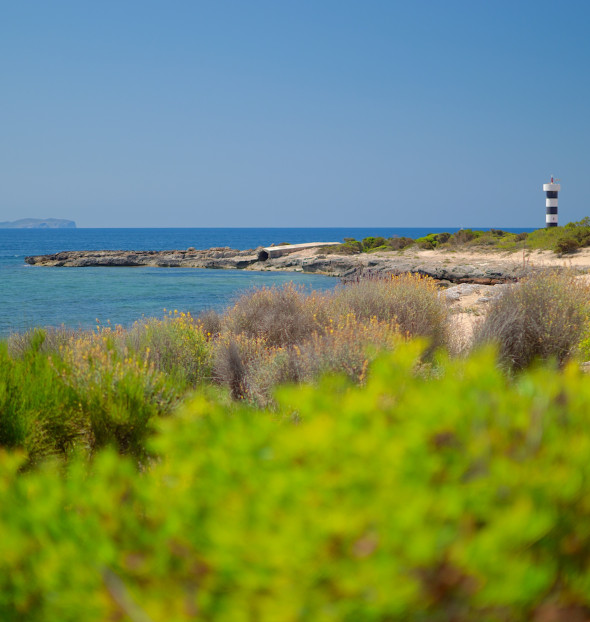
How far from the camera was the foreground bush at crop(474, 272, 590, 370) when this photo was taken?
7.45 meters

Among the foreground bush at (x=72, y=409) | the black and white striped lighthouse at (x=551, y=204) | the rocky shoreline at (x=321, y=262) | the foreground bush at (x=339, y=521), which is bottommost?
the foreground bush at (x=72, y=409)

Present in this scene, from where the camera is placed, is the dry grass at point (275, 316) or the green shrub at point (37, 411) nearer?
the green shrub at point (37, 411)

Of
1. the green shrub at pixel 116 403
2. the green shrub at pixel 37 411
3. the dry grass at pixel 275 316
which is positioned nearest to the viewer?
the green shrub at pixel 37 411

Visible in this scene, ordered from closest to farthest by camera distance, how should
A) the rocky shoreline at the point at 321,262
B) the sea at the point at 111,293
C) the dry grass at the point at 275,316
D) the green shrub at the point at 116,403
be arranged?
the green shrub at the point at 116,403 → the dry grass at the point at 275,316 → the sea at the point at 111,293 → the rocky shoreline at the point at 321,262

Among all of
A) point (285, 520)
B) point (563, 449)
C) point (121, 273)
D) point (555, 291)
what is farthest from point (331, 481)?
point (121, 273)

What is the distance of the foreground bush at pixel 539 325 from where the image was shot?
745 centimetres

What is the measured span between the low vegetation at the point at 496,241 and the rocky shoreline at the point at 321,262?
204cm

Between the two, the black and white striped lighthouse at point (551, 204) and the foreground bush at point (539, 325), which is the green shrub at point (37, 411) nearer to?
the foreground bush at point (539, 325)

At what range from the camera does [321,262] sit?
38.2m

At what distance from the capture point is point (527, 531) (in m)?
1.16

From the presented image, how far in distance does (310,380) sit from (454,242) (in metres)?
37.3

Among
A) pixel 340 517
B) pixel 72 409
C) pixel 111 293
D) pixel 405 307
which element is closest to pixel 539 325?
pixel 405 307

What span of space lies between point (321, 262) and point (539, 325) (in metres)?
30.8

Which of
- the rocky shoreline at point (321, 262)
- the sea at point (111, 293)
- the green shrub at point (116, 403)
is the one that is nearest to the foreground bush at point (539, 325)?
the green shrub at point (116, 403)
